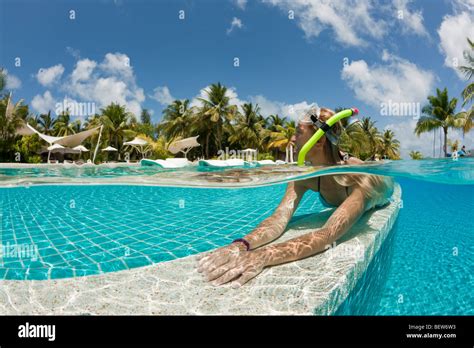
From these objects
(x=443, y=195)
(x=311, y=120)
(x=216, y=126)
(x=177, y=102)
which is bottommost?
(x=443, y=195)

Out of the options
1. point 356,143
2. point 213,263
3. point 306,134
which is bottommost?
point 213,263

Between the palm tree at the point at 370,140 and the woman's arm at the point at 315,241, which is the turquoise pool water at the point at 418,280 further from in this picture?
the palm tree at the point at 370,140

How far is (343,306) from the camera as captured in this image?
2.15 metres

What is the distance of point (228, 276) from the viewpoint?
7.02 ft

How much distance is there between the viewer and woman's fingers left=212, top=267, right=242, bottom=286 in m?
2.11

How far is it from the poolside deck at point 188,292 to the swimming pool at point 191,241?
0.33 metres

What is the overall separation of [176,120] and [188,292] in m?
41.1

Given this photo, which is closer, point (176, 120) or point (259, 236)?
point (259, 236)

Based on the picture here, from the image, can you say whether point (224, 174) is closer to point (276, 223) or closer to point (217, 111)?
point (276, 223)

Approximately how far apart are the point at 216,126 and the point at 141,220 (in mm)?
35314

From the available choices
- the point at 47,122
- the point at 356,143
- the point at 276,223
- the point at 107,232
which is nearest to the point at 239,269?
the point at 276,223

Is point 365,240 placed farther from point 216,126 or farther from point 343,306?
point 216,126

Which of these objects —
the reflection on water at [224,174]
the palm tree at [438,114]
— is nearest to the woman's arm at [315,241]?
the reflection on water at [224,174]

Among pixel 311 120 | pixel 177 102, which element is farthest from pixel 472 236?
pixel 177 102
